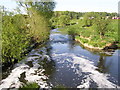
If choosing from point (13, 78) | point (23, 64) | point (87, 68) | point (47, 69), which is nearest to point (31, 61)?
point (23, 64)

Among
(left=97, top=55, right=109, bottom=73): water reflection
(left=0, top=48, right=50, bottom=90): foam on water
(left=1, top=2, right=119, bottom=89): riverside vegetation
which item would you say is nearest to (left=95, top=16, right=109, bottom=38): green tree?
(left=1, top=2, right=119, bottom=89): riverside vegetation

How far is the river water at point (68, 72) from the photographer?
12566 mm

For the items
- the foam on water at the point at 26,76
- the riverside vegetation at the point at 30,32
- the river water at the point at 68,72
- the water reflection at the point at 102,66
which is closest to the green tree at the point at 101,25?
the riverside vegetation at the point at 30,32

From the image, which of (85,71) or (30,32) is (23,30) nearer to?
(30,32)

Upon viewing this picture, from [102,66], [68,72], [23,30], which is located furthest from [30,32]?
[102,66]

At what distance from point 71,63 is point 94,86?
616 cm

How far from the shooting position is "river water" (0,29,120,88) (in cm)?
1257

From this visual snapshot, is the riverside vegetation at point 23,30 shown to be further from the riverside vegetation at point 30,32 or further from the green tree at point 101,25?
the green tree at point 101,25

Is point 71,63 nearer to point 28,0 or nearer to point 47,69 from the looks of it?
point 47,69

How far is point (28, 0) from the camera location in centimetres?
3109

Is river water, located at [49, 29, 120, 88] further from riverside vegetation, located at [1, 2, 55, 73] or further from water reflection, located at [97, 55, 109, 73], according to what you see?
riverside vegetation, located at [1, 2, 55, 73]

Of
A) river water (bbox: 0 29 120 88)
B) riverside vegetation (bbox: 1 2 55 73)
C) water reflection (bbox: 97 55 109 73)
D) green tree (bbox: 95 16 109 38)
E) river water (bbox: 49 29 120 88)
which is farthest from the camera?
green tree (bbox: 95 16 109 38)

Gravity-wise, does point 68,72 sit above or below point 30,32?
below

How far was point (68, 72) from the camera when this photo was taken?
1503 centimetres
